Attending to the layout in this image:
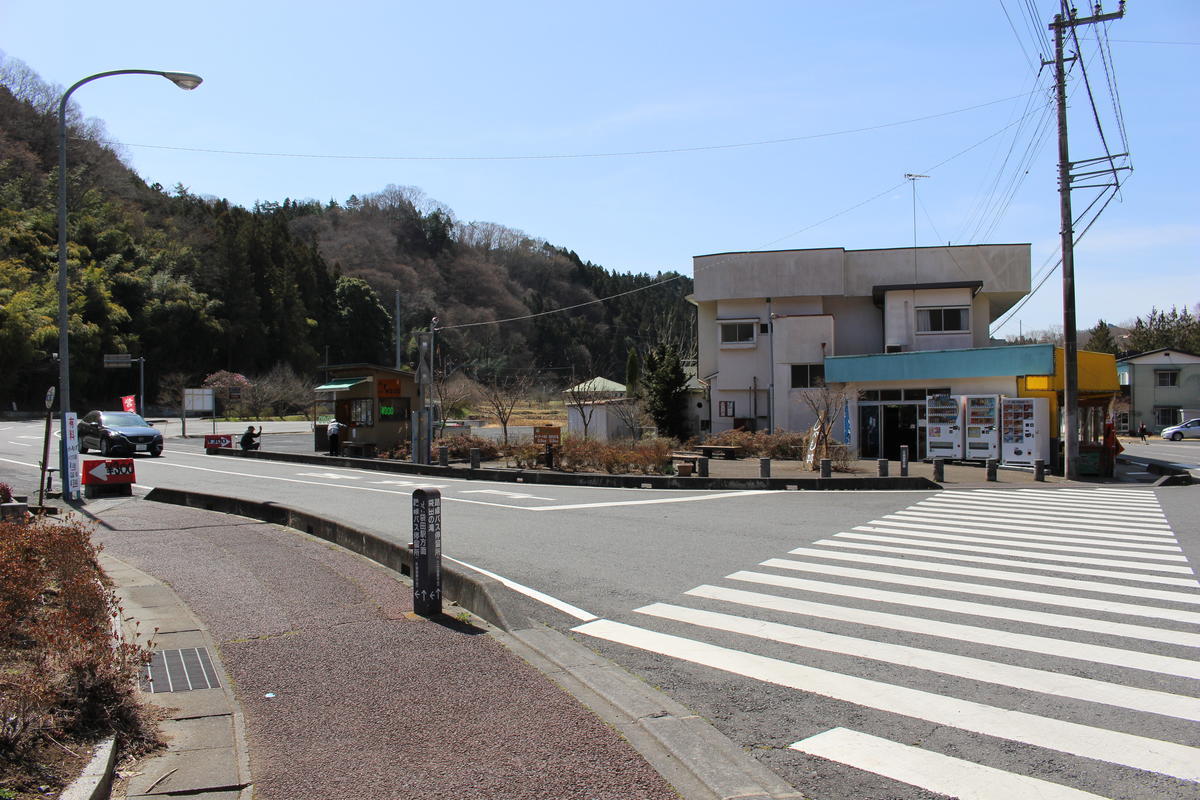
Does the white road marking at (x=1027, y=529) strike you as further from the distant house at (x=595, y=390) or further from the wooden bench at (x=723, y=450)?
the distant house at (x=595, y=390)

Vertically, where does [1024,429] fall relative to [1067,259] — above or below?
below

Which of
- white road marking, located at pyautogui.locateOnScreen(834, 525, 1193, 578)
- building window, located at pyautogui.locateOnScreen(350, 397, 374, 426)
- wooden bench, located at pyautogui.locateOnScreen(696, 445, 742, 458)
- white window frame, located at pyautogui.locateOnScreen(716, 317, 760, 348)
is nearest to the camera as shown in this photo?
white road marking, located at pyautogui.locateOnScreen(834, 525, 1193, 578)

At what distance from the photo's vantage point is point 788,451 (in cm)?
3216

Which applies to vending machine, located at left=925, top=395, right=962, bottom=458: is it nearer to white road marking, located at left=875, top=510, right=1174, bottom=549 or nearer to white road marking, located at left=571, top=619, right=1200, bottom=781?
white road marking, located at left=875, top=510, right=1174, bottom=549

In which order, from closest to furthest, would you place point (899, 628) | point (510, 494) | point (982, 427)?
1. point (899, 628)
2. point (510, 494)
3. point (982, 427)

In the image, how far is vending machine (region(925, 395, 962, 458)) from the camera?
94.3ft

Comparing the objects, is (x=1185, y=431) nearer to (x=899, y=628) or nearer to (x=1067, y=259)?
(x=1067, y=259)

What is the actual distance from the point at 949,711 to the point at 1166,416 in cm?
7347

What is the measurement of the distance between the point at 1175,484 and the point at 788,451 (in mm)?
12455

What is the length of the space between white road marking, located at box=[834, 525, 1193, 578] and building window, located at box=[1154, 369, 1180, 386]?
64078 mm

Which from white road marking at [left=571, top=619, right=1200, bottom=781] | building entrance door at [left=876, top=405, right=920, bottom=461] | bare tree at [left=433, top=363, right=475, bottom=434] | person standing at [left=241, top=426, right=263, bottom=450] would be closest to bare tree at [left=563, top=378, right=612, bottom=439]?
bare tree at [left=433, top=363, right=475, bottom=434]

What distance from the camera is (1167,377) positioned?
64125mm

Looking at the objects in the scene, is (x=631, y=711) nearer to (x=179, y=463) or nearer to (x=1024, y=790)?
(x=1024, y=790)

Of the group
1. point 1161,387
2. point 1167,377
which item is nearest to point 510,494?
point 1161,387
